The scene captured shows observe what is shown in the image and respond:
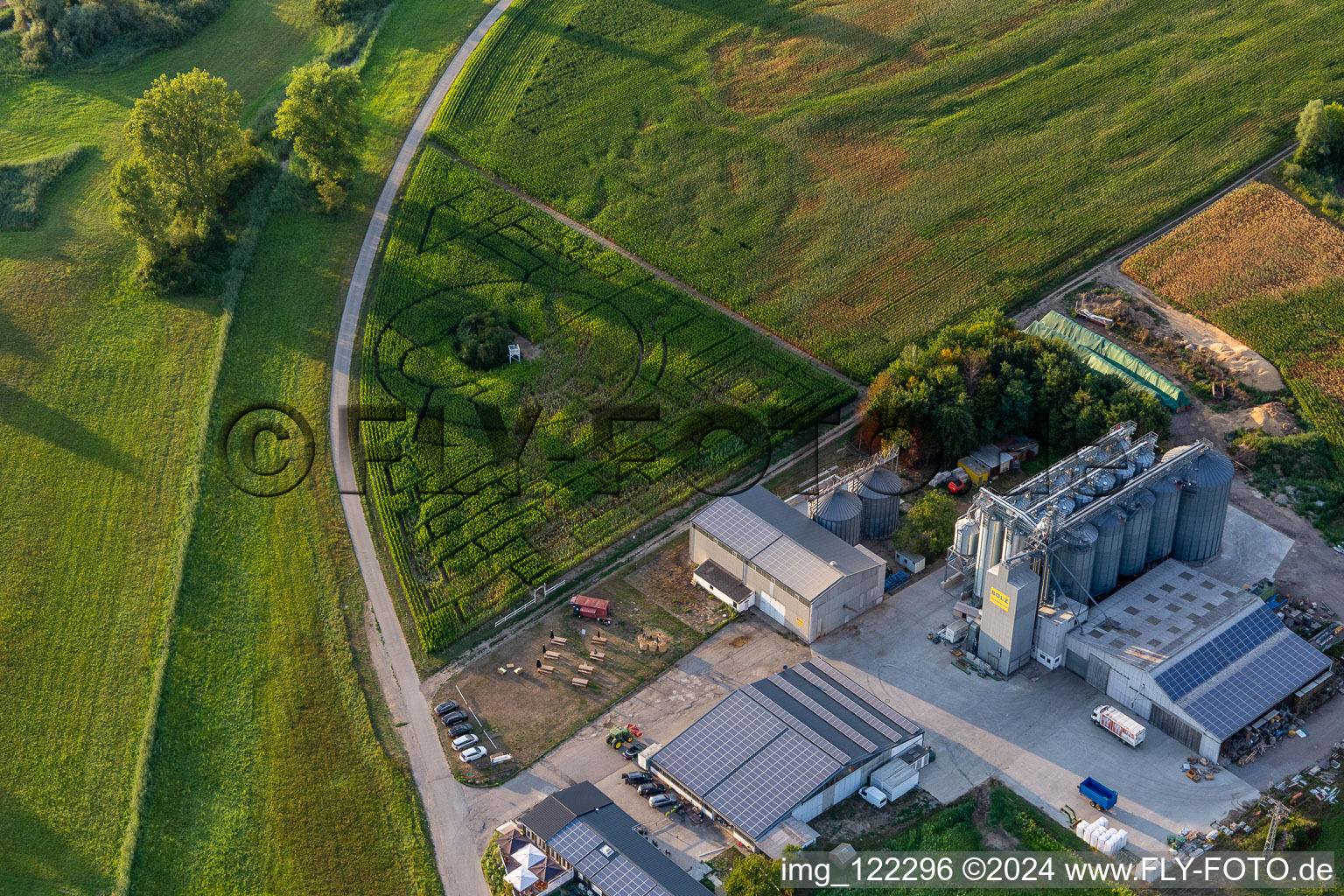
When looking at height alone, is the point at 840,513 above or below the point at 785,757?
above

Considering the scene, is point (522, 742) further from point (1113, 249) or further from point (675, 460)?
point (1113, 249)

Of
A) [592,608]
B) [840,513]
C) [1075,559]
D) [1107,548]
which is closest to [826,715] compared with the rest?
[840,513]

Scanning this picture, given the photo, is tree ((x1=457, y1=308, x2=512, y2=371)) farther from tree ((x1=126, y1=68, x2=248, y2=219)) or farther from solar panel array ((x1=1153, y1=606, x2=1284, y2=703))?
solar panel array ((x1=1153, y1=606, x2=1284, y2=703))

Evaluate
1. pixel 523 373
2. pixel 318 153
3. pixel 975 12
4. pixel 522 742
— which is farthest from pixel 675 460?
pixel 975 12

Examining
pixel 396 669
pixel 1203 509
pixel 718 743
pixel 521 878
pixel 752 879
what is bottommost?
pixel 521 878

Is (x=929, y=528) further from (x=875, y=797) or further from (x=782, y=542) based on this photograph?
(x=875, y=797)

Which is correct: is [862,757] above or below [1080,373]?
below

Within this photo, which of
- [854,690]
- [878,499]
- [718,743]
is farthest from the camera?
[878,499]
